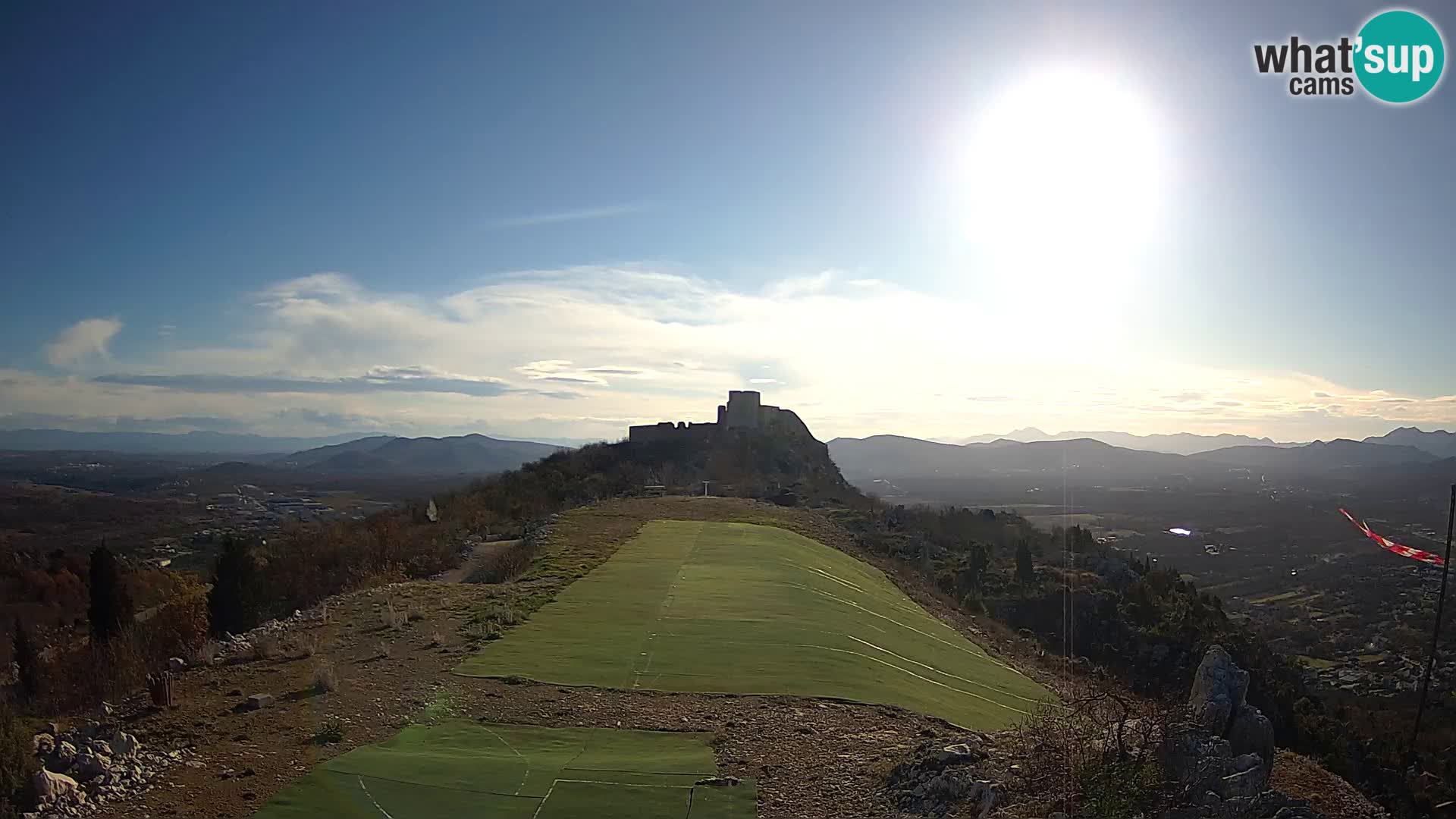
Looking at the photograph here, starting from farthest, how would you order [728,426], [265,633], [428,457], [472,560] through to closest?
[428,457] → [728,426] → [472,560] → [265,633]

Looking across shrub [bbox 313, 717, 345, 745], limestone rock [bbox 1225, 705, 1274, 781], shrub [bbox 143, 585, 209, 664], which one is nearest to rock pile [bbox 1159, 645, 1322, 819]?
limestone rock [bbox 1225, 705, 1274, 781]

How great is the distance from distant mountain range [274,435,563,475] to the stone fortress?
208 feet

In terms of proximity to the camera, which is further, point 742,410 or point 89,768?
point 742,410

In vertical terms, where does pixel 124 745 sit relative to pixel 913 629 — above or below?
above

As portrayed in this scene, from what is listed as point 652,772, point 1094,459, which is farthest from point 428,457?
point 652,772

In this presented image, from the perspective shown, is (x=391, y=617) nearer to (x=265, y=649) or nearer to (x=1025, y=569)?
(x=265, y=649)

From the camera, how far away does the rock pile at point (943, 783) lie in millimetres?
6203

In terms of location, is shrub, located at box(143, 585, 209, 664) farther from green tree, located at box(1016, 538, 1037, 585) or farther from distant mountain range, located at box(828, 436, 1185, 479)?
distant mountain range, located at box(828, 436, 1185, 479)

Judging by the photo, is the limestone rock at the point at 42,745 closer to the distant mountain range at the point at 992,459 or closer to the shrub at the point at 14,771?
the shrub at the point at 14,771

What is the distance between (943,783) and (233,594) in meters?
16.2

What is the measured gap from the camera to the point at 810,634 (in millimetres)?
12281

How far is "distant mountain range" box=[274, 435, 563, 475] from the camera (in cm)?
12181

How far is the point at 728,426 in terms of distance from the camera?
55.0m

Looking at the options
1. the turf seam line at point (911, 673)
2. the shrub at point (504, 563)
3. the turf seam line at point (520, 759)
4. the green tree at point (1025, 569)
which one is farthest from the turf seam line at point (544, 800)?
the green tree at point (1025, 569)
